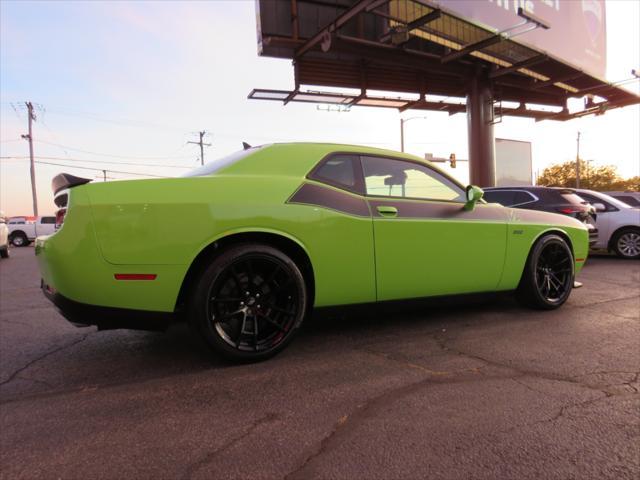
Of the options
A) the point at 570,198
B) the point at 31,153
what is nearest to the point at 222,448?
the point at 570,198

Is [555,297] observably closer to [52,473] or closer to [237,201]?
[237,201]

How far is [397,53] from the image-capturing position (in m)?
14.6

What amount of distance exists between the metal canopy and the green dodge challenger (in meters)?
9.07

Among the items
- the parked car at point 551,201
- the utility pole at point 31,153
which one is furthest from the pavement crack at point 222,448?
the utility pole at point 31,153

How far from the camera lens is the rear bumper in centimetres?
252

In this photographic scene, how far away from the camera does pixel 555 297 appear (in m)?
4.34

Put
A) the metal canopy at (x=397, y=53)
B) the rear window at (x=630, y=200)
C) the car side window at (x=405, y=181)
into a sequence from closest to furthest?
the car side window at (x=405, y=181) → the metal canopy at (x=397, y=53) → the rear window at (x=630, y=200)

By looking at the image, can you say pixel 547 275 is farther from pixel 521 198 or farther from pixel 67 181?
pixel 521 198

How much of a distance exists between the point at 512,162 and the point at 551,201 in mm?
12375

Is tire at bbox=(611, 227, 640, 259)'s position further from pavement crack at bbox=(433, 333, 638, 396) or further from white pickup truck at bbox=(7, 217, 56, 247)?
white pickup truck at bbox=(7, 217, 56, 247)

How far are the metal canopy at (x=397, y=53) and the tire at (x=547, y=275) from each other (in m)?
8.65

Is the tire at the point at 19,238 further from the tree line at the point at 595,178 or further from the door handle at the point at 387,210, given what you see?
the tree line at the point at 595,178

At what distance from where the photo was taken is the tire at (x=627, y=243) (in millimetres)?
8906

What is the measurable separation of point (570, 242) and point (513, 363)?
228cm
